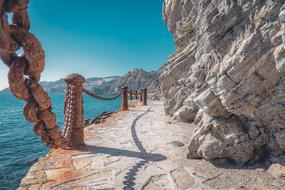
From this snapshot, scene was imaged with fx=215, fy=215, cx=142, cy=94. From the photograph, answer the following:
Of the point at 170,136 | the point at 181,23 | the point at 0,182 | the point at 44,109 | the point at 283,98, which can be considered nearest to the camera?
the point at 283,98

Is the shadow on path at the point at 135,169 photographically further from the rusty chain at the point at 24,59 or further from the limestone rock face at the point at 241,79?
the rusty chain at the point at 24,59

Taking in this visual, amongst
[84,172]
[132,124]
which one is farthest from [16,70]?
[132,124]

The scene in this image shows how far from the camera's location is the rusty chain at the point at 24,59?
2547 millimetres

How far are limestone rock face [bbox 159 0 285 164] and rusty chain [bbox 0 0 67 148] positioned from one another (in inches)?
109

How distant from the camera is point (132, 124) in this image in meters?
8.27

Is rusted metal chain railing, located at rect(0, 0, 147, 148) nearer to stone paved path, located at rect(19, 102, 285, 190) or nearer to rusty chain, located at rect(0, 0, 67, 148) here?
rusty chain, located at rect(0, 0, 67, 148)

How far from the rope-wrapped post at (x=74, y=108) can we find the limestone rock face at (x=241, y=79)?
2788 millimetres

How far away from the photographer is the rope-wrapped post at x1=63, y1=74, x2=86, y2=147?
17.2 ft

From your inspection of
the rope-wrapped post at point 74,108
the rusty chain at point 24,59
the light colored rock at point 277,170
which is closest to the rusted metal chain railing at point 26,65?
the rusty chain at point 24,59

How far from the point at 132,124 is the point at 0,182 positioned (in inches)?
191

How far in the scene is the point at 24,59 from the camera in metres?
2.96

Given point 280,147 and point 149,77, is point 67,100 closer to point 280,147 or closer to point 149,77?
Result: point 280,147

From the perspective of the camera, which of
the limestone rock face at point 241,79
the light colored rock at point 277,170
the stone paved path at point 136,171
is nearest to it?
the limestone rock face at point 241,79

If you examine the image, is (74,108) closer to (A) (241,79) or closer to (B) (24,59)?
(B) (24,59)
